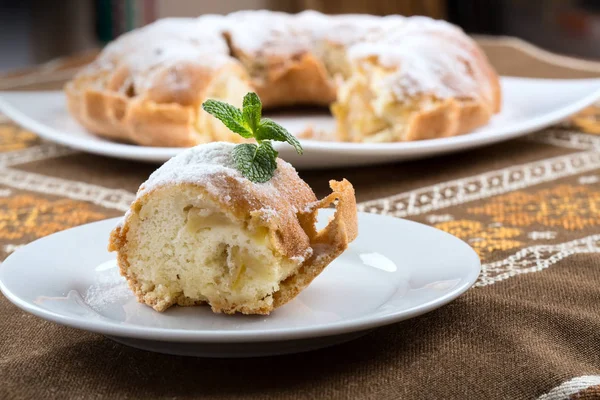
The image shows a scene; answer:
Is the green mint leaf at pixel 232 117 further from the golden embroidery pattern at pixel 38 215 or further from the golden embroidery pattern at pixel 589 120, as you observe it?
the golden embroidery pattern at pixel 589 120

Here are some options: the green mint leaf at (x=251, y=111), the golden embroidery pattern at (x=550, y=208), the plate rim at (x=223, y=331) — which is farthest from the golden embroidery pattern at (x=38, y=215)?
the golden embroidery pattern at (x=550, y=208)

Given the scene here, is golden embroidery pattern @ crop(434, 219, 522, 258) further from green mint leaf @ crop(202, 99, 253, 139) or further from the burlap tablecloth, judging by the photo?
green mint leaf @ crop(202, 99, 253, 139)

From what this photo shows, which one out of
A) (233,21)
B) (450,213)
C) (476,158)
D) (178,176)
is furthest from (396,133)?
(178,176)

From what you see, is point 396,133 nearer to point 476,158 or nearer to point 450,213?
point 476,158

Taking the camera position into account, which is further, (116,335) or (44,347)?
(44,347)

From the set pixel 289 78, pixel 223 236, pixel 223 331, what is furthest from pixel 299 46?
pixel 223 331

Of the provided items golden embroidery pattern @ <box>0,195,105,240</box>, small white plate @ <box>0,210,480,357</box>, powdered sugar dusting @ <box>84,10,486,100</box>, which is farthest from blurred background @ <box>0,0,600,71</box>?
small white plate @ <box>0,210,480,357</box>
